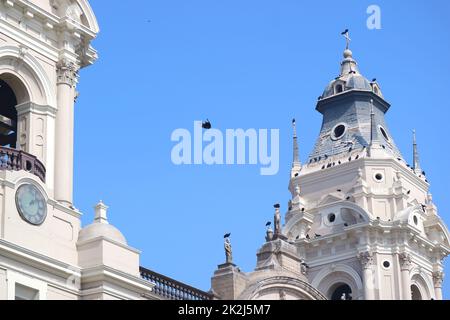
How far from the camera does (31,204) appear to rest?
1672 inches

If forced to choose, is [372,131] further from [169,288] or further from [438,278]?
[169,288]

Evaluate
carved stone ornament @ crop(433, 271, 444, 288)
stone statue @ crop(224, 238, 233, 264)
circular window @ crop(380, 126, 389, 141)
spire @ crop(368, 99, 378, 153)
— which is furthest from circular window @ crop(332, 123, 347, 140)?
stone statue @ crop(224, 238, 233, 264)

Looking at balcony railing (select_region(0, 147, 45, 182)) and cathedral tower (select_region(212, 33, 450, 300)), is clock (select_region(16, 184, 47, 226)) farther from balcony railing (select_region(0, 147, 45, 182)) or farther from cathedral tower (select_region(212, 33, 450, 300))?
cathedral tower (select_region(212, 33, 450, 300))

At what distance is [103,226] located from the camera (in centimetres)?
4528

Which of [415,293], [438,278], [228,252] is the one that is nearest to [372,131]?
[438,278]

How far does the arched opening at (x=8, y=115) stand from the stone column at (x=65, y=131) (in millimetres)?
1674

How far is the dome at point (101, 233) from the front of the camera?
44.6 m

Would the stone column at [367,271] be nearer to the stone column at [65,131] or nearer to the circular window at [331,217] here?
the circular window at [331,217]

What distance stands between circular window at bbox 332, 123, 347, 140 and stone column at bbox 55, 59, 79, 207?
30.4 meters

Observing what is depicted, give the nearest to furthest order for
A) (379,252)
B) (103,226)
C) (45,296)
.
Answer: (45,296)
(103,226)
(379,252)

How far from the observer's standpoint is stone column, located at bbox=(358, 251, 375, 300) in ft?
233
